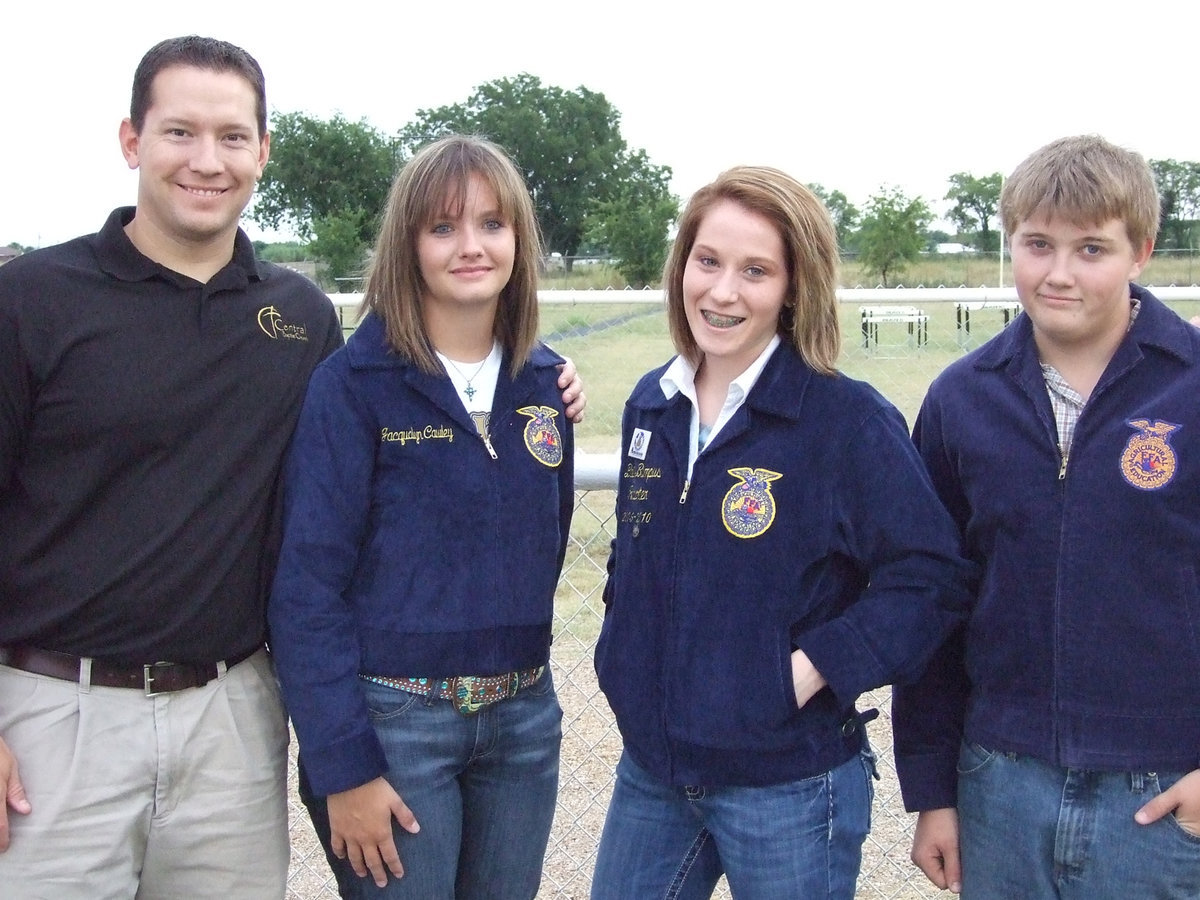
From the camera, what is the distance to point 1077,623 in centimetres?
201

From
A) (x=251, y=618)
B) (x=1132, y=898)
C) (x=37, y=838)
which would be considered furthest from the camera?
(x=251, y=618)

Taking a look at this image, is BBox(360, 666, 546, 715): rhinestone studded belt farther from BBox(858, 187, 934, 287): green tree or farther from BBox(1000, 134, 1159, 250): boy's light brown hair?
BBox(858, 187, 934, 287): green tree

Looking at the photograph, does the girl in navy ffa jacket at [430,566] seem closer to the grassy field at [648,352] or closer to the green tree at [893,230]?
the grassy field at [648,352]

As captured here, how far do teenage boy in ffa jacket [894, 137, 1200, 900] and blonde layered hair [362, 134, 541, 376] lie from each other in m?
0.96

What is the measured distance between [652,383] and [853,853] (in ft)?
3.16

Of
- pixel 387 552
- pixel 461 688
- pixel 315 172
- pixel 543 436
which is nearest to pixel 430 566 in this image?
pixel 387 552

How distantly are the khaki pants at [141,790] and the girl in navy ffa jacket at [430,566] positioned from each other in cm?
24

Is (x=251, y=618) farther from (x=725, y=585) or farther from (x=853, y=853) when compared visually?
(x=853, y=853)

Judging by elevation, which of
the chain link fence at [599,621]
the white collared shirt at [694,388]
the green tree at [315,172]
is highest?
the green tree at [315,172]

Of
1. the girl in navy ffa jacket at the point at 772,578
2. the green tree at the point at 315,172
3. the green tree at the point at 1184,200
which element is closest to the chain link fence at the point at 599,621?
the girl in navy ffa jacket at the point at 772,578

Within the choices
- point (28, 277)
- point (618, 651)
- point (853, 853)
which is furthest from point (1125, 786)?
point (28, 277)

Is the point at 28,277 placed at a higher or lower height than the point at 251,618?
higher

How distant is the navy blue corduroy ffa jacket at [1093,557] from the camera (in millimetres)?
1967

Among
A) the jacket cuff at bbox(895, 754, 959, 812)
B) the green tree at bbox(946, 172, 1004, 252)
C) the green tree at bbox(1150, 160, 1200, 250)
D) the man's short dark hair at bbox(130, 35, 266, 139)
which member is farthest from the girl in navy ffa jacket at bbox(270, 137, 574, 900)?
the green tree at bbox(946, 172, 1004, 252)
